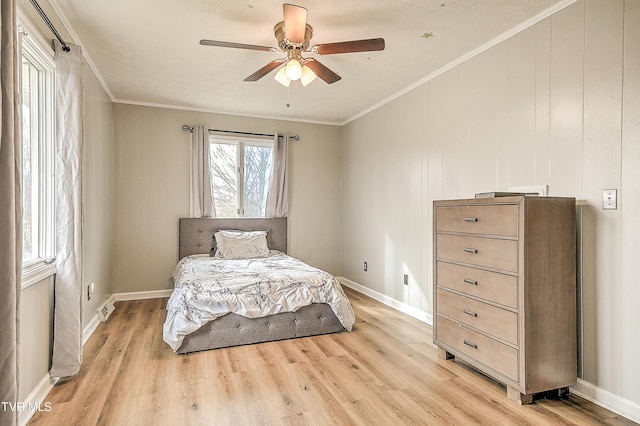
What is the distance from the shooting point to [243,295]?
3107mm

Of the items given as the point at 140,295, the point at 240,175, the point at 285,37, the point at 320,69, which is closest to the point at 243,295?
the point at 320,69

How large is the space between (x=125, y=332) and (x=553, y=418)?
11.2 feet

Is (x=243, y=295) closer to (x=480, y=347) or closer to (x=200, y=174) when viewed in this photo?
(x=480, y=347)

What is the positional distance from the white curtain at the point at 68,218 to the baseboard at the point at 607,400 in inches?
129

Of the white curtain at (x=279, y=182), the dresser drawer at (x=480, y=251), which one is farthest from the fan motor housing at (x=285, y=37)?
the white curtain at (x=279, y=182)

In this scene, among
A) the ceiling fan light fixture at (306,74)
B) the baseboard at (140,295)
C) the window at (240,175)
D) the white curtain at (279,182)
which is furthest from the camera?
the white curtain at (279,182)

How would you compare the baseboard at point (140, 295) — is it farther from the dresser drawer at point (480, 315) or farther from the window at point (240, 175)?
the dresser drawer at point (480, 315)

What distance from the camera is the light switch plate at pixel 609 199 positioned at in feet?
6.91

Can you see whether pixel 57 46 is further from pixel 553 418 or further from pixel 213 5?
pixel 553 418

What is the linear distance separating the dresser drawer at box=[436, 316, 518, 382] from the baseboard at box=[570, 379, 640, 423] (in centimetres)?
49

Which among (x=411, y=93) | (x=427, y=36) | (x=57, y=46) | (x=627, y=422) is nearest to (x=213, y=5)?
(x=57, y=46)

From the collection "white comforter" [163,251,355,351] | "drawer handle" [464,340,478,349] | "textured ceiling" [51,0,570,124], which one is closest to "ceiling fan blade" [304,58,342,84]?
"textured ceiling" [51,0,570,124]

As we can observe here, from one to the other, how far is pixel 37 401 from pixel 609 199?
141 inches

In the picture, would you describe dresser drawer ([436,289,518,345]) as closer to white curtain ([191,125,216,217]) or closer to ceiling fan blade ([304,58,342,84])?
ceiling fan blade ([304,58,342,84])
